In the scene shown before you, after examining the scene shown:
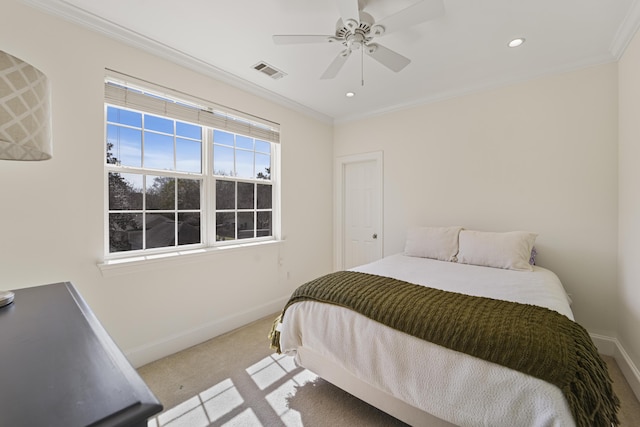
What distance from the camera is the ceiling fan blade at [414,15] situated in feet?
4.85

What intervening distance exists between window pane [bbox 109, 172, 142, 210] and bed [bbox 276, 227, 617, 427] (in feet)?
5.30

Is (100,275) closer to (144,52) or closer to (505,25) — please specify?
(144,52)

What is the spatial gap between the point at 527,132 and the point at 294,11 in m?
2.52

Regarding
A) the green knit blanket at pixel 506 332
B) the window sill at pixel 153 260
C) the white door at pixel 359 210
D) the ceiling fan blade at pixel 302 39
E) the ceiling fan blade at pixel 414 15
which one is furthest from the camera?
the white door at pixel 359 210

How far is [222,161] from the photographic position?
2.94 metres

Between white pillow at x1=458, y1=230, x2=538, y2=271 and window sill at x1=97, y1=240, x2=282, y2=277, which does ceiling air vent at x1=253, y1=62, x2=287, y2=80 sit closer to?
window sill at x1=97, y1=240, x2=282, y2=277

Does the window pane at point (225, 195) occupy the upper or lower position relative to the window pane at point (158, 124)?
lower

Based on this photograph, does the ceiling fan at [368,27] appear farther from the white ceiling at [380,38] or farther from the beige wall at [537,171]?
the beige wall at [537,171]

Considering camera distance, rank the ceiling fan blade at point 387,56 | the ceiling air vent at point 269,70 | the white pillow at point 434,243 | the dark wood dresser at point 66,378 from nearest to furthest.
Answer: the dark wood dresser at point 66,378, the ceiling fan blade at point 387,56, the ceiling air vent at point 269,70, the white pillow at point 434,243

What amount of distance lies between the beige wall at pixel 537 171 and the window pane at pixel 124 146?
2927 millimetres

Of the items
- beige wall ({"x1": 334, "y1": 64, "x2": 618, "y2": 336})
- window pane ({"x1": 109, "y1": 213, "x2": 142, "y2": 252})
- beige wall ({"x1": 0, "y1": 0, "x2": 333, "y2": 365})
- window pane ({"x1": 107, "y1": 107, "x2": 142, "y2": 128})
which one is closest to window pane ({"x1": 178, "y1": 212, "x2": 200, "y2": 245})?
beige wall ({"x1": 0, "y1": 0, "x2": 333, "y2": 365})

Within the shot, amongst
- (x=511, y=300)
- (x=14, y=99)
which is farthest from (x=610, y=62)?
(x=14, y=99)

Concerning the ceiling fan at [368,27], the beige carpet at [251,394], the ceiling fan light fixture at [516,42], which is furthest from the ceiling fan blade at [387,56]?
the beige carpet at [251,394]

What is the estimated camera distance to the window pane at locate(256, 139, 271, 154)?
332cm
